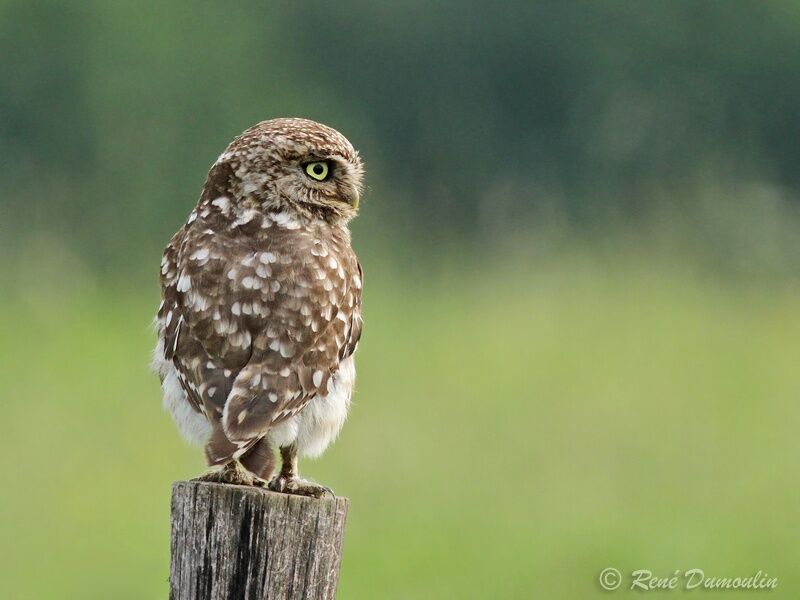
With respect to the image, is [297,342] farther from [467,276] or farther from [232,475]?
[467,276]

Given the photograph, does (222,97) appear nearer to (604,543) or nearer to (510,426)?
(510,426)

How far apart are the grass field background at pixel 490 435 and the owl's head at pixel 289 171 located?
3525 mm

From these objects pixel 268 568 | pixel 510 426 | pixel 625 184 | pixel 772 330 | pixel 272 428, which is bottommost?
pixel 268 568

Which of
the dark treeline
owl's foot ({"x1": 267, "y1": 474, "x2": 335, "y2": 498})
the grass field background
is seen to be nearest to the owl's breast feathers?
owl's foot ({"x1": 267, "y1": 474, "x2": 335, "y2": 498})

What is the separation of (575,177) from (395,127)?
5.12 ft

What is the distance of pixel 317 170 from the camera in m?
5.77

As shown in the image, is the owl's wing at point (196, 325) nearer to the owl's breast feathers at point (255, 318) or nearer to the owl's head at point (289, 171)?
the owl's breast feathers at point (255, 318)

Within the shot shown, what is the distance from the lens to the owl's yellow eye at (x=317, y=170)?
5.76 metres

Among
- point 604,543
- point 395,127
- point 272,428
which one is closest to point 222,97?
point 395,127

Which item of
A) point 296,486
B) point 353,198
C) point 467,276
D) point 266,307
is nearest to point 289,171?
point 353,198

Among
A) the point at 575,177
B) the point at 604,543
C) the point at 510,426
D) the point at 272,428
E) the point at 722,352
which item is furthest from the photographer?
the point at 575,177

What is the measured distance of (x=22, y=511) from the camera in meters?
10.2

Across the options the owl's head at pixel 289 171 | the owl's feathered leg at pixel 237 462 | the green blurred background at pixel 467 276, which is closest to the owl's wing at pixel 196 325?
the owl's feathered leg at pixel 237 462

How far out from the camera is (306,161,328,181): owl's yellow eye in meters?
5.76
